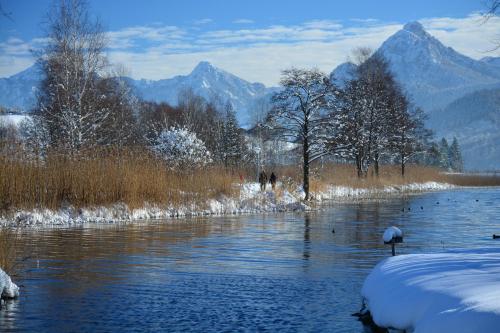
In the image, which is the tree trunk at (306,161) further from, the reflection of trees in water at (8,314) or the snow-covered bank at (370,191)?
the reflection of trees in water at (8,314)

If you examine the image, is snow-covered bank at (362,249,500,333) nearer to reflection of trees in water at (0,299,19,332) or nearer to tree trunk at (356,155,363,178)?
reflection of trees in water at (0,299,19,332)

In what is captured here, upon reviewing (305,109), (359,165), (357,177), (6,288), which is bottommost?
(6,288)

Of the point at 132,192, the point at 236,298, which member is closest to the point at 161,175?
the point at 132,192

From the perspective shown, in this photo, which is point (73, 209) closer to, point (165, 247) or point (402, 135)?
point (165, 247)

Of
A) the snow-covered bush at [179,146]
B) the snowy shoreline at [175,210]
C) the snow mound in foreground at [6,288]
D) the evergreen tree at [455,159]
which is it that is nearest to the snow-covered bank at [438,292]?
the snow mound in foreground at [6,288]

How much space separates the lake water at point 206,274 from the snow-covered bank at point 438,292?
102 cm

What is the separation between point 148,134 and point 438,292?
68947 millimetres

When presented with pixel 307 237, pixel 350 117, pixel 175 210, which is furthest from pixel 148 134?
pixel 307 237

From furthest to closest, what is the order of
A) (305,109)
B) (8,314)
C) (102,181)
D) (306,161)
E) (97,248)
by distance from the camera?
(305,109) → (306,161) → (102,181) → (97,248) → (8,314)

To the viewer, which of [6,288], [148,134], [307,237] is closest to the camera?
[6,288]

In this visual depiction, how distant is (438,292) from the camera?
7.93 m

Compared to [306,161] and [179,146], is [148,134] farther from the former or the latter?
[306,161]

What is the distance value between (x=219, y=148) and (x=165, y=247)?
60179 mm

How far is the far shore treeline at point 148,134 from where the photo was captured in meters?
26.8
